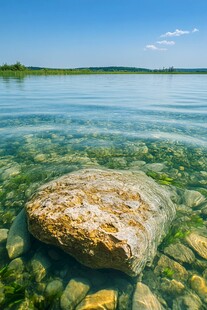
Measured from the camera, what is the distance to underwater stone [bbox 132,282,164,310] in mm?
2465

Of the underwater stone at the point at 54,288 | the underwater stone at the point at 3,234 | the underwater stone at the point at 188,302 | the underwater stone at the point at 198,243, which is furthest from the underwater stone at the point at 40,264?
the underwater stone at the point at 198,243

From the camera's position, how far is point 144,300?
253cm

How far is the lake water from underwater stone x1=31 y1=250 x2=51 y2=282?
55 mm

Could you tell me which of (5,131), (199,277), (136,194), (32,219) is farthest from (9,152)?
(199,277)

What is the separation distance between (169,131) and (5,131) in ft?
19.2

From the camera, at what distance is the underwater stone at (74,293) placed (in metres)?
2.47

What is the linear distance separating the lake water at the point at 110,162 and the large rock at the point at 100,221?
0.26 metres

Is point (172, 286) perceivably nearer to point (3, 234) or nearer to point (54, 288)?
point (54, 288)

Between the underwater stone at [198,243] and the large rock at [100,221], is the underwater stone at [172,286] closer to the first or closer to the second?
the large rock at [100,221]

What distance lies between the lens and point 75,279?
2723 mm

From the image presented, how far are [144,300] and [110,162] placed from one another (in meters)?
3.58

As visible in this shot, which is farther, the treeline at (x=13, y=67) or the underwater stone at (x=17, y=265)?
the treeline at (x=13, y=67)

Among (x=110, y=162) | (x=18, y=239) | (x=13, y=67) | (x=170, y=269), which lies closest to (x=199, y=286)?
(x=170, y=269)

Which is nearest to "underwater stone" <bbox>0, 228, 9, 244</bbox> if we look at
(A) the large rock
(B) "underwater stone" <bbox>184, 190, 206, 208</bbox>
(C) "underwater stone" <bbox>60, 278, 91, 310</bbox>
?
(A) the large rock
